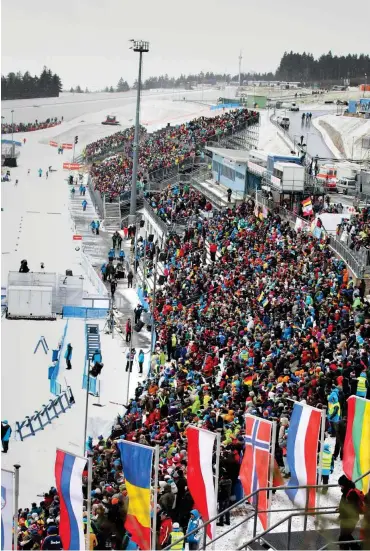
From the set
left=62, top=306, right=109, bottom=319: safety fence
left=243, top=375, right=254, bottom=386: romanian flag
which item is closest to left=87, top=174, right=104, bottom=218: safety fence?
left=62, top=306, right=109, bottom=319: safety fence

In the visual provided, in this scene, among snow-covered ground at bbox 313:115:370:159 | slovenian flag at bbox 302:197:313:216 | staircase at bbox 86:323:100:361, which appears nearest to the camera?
staircase at bbox 86:323:100:361

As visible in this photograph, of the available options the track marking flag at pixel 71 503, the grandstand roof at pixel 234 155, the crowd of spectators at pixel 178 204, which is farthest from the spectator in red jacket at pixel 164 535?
the grandstand roof at pixel 234 155

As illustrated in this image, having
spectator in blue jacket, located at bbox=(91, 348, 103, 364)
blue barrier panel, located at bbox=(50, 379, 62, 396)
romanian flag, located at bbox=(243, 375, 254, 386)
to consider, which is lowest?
blue barrier panel, located at bbox=(50, 379, 62, 396)

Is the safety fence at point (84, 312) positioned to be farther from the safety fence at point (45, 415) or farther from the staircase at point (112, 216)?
the staircase at point (112, 216)

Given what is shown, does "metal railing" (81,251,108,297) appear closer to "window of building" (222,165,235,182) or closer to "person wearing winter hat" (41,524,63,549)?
"window of building" (222,165,235,182)

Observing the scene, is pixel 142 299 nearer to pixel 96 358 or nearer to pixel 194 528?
pixel 96 358

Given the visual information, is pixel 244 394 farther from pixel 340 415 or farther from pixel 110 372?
pixel 110 372
